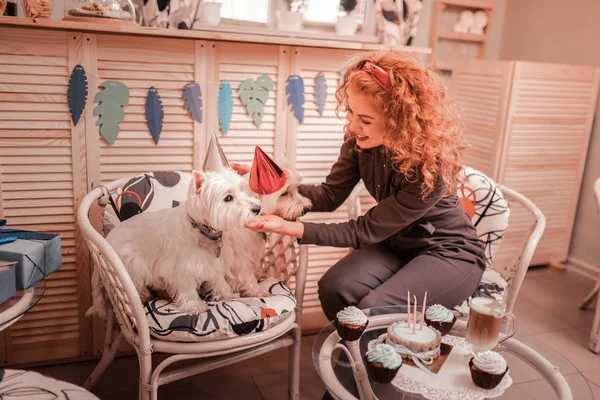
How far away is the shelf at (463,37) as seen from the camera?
3.56 meters

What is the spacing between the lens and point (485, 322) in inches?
54.3

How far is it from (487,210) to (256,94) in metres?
1.07

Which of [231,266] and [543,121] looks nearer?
Answer: [231,266]

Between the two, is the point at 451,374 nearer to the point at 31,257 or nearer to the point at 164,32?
the point at 31,257

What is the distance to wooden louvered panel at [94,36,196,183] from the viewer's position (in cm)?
206

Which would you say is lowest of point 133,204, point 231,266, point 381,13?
point 231,266

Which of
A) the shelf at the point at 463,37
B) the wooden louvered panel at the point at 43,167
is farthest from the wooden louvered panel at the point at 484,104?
the wooden louvered panel at the point at 43,167

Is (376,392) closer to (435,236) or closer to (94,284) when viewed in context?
(435,236)

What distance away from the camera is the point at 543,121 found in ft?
11.0

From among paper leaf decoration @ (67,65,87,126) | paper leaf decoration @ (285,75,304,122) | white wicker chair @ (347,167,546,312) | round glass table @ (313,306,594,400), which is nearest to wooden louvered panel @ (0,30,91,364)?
paper leaf decoration @ (67,65,87,126)

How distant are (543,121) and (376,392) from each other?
2616 mm

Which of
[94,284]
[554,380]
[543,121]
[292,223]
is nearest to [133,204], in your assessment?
[94,284]

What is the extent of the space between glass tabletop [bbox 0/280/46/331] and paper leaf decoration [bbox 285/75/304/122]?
1240 millimetres

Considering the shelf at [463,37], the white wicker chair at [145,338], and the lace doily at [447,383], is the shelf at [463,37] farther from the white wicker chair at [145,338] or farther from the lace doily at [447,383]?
the lace doily at [447,383]
